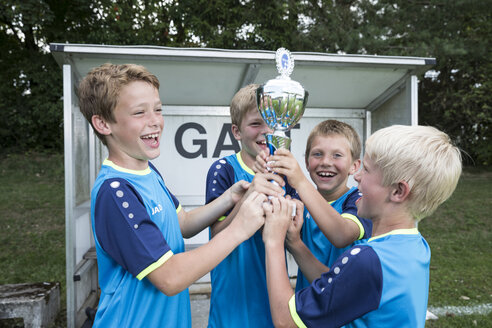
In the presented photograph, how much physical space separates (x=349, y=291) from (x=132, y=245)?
64 cm

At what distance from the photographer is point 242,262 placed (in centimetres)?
160

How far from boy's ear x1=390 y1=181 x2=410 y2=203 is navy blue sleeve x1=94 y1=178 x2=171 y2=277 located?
72 cm

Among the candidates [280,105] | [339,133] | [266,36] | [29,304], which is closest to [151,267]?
[280,105]

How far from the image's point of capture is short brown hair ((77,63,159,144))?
1255 millimetres

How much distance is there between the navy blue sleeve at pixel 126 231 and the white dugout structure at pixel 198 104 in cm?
219

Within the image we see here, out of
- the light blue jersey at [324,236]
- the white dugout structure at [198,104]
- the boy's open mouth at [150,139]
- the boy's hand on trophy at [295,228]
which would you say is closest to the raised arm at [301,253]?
the boy's hand on trophy at [295,228]

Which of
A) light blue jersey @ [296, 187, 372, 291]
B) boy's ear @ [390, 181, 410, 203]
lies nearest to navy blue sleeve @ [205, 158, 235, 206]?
light blue jersey @ [296, 187, 372, 291]

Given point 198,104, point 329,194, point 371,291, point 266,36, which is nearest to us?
point 371,291

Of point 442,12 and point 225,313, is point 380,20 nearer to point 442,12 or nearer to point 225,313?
point 442,12

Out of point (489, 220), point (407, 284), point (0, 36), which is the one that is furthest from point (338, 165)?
point (0, 36)

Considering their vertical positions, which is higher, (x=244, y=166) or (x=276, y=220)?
(x=244, y=166)

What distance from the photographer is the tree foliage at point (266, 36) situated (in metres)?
9.84

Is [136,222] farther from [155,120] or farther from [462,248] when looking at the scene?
[462,248]

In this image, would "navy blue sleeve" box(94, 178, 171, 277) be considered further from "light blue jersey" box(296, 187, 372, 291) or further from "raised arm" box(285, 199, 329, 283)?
"light blue jersey" box(296, 187, 372, 291)
